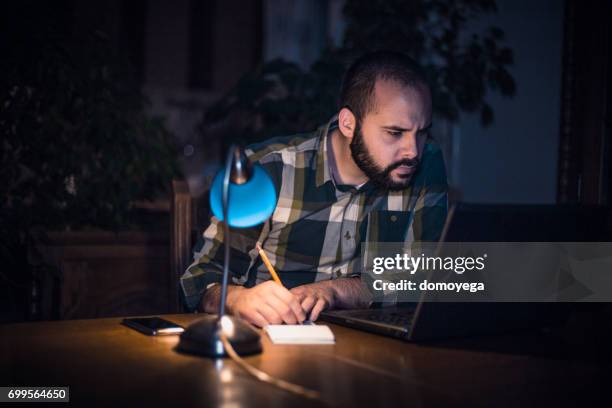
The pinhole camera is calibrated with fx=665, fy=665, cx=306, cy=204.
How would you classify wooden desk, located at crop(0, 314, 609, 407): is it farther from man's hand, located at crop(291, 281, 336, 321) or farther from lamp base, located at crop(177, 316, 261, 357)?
man's hand, located at crop(291, 281, 336, 321)

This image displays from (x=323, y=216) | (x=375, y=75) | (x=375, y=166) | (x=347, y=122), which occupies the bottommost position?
(x=323, y=216)

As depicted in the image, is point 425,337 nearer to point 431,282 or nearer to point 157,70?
point 431,282

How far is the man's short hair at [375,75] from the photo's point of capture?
5.30 ft

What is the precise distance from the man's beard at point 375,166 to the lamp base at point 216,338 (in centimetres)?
75

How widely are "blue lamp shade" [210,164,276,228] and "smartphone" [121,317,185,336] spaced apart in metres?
0.22

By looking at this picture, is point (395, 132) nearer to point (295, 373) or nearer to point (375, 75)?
point (375, 75)

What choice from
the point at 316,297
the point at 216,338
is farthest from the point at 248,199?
the point at 316,297

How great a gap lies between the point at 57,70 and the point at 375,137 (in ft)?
3.86

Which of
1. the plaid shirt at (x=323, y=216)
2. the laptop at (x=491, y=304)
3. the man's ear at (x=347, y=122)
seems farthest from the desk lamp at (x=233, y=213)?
the man's ear at (x=347, y=122)

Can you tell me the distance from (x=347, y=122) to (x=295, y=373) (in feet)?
3.18

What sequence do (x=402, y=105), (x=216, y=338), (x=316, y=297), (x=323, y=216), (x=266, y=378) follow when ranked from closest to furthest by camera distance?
(x=266, y=378) → (x=216, y=338) → (x=316, y=297) → (x=402, y=105) → (x=323, y=216)

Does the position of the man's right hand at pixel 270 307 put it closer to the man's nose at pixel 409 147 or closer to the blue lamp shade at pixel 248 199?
the blue lamp shade at pixel 248 199

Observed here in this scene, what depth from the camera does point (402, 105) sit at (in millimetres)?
1582

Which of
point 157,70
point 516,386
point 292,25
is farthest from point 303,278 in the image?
point 157,70
